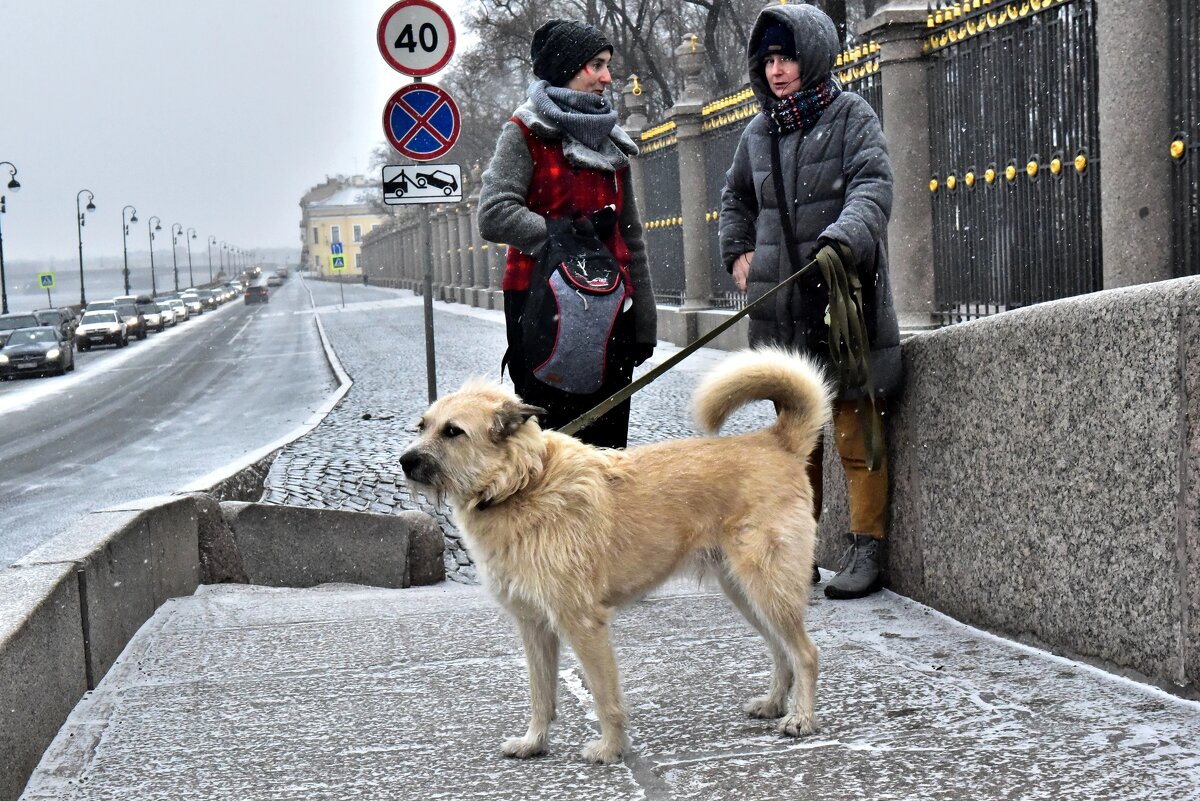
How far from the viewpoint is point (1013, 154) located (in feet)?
32.3

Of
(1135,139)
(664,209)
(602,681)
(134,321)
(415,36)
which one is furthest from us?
(134,321)

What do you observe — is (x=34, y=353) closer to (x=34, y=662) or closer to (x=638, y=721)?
(x=34, y=662)

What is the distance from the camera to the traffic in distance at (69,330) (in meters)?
37.4

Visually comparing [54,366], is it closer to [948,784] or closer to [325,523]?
[325,523]

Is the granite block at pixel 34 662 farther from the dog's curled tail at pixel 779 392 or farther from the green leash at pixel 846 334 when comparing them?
the dog's curled tail at pixel 779 392

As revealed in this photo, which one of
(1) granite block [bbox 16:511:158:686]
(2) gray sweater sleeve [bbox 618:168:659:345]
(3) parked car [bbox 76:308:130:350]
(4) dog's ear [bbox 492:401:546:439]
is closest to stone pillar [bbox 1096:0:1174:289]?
(2) gray sweater sleeve [bbox 618:168:659:345]

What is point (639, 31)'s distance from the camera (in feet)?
156

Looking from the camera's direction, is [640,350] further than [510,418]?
Yes

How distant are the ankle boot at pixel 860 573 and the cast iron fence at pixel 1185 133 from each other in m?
3.46

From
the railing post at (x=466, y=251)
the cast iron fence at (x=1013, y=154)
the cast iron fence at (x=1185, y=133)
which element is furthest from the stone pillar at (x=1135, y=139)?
the railing post at (x=466, y=251)

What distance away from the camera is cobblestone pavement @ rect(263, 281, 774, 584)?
878 cm

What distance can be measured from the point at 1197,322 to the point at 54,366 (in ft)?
127

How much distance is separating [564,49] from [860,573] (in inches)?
97.5

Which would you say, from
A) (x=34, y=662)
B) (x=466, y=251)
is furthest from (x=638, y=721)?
(x=466, y=251)
